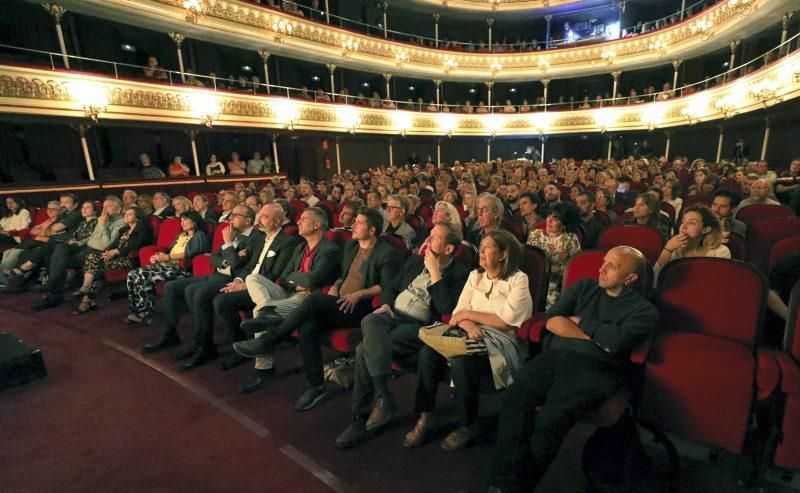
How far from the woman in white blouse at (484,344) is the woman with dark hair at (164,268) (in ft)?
9.04

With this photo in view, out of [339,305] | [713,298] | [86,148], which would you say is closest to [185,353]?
[339,305]

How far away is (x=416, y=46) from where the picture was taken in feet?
59.9

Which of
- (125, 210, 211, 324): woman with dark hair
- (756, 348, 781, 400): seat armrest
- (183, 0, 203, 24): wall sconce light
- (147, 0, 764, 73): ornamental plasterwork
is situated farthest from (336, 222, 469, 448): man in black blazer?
(147, 0, 764, 73): ornamental plasterwork

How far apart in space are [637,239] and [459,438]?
6.41ft

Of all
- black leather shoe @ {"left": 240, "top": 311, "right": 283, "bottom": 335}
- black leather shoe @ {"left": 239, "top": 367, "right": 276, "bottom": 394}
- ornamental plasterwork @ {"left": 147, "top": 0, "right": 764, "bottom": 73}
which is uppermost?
ornamental plasterwork @ {"left": 147, "top": 0, "right": 764, "bottom": 73}

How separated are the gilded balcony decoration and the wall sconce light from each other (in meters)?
1.93

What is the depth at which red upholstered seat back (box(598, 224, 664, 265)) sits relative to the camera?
2.82 meters

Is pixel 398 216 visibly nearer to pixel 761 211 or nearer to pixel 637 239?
pixel 637 239

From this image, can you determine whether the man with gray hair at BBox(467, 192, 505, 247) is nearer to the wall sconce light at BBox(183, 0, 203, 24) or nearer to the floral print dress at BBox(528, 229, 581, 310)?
the floral print dress at BBox(528, 229, 581, 310)

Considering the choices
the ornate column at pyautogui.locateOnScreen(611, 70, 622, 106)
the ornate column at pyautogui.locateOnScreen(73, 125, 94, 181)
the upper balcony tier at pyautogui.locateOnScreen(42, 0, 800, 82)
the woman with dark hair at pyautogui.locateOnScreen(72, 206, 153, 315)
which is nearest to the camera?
the woman with dark hair at pyautogui.locateOnScreen(72, 206, 153, 315)

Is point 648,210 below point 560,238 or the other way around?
the other way around

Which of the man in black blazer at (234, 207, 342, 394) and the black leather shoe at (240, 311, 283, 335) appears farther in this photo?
the man in black blazer at (234, 207, 342, 394)

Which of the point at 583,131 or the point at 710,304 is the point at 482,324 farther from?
the point at 583,131

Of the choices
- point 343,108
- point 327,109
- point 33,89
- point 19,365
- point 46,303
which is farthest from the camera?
point 343,108
